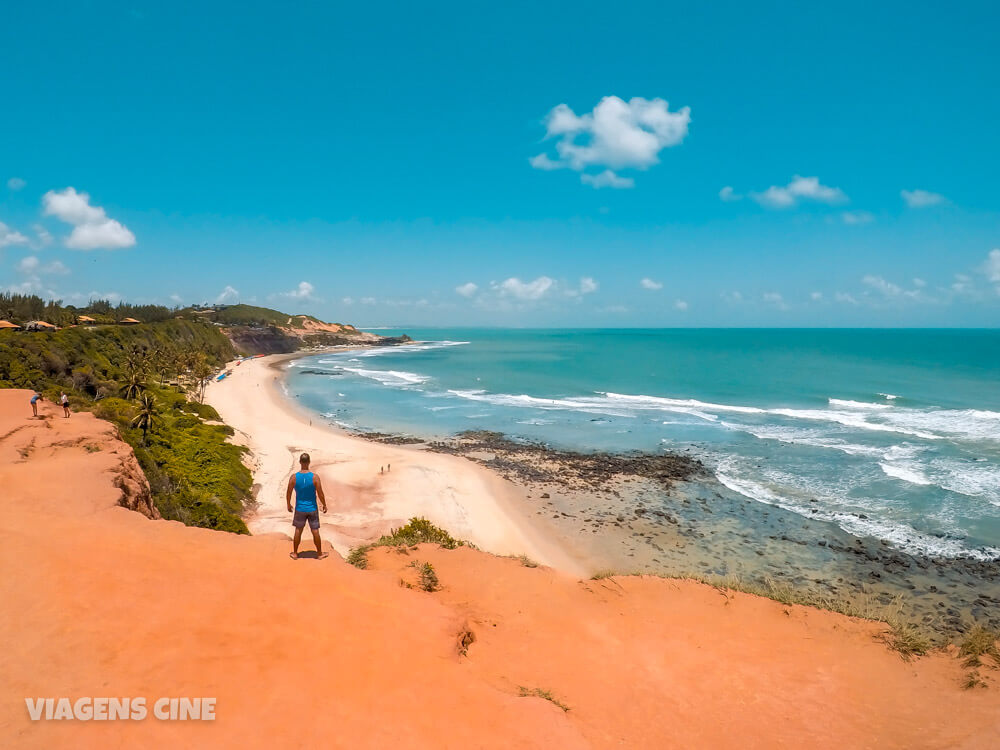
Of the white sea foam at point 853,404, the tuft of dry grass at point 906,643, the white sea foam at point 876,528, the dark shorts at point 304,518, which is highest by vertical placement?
the dark shorts at point 304,518

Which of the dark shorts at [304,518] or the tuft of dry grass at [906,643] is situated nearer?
the tuft of dry grass at [906,643]

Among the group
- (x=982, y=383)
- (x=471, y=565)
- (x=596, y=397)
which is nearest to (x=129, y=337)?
(x=596, y=397)

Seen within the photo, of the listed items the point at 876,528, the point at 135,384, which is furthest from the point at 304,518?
the point at 135,384

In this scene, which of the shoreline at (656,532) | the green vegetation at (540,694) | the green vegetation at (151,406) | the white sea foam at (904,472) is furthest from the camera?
the white sea foam at (904,472)

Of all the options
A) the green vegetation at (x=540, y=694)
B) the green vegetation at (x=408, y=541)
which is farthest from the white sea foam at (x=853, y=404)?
the green vegetation at (x=540, y=694)

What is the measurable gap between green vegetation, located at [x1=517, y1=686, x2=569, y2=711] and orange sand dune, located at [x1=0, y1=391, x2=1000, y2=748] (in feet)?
0.35

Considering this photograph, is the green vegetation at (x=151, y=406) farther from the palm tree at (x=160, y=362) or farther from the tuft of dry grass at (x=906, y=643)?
the tuft of dry grass at (x=906, y=643)

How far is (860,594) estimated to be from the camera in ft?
54.4

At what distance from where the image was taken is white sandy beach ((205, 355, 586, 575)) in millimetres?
20500

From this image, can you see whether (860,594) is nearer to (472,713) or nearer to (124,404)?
(472,713)

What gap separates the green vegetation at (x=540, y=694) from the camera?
6.79m

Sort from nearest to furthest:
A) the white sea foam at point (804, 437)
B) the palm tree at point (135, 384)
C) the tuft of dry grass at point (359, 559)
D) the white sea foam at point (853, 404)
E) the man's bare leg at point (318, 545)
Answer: the man's bare leg at point (318, 545)
the tuft of dry grass at point (359, 559)
the white sea foam at point (804, 437)
the palm tree at point (135, 384)
the white sea foam at point (853, 404)

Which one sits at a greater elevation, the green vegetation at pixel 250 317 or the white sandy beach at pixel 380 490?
the green vegetation at pixel 250 317

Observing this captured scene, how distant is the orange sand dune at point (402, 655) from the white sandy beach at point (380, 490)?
3.61 metres
